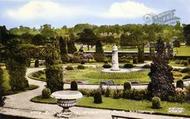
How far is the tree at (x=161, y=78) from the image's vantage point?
2958cm

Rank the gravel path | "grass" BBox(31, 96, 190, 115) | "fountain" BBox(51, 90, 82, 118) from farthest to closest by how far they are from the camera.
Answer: "grass" BBox(31, 96, 190, 115), "fountain" BBox(51, 90, 82, 118), the gravel path

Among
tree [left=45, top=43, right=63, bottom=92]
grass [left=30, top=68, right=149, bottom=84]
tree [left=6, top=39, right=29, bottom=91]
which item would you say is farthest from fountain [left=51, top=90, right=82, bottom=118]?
grass [left=30, top=68, right=149, bottom=84]

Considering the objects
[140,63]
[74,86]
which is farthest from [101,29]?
[74,86]

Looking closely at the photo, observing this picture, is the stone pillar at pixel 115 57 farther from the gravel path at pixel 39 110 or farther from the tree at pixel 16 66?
the tree at pixel 16 66

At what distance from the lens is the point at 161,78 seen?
98.1 feet

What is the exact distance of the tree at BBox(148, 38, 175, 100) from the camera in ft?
97.0

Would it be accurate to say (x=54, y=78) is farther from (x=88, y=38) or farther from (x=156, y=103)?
(x=88, y=38)

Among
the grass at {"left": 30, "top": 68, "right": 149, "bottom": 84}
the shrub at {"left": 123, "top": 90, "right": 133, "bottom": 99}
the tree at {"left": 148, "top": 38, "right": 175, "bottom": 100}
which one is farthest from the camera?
the grass at {"left": 30, "top": 68, "right": 149, "bottom": 84}

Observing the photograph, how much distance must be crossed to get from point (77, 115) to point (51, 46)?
9.06 m

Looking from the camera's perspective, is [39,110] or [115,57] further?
[115,57]

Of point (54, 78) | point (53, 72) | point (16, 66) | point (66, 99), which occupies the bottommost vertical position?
point (66, 99)

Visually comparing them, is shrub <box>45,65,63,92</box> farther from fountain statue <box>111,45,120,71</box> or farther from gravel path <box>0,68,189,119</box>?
fountain statue <box>111,45,120,71</box>

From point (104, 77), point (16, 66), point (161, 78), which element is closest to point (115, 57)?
point (104, 77)

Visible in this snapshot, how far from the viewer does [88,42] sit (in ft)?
284
